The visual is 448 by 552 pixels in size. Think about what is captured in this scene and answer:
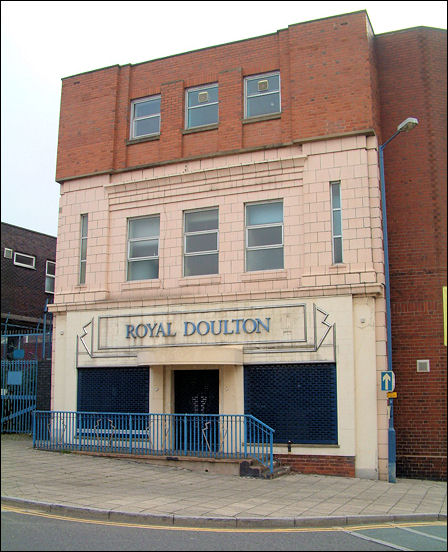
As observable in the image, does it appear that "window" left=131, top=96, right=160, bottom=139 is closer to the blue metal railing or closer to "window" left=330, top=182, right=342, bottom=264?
"window" left=330, top=182, right=342, bottom=264

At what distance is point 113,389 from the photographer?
55.6 feet

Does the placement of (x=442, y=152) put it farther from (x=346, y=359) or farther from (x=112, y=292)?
(x=112, y=292)

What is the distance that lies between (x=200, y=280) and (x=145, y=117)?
5511 mm

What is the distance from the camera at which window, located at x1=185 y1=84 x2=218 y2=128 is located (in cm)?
1745

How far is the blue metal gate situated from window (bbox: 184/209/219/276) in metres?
6.33

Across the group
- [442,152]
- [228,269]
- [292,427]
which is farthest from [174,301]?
[442,152]

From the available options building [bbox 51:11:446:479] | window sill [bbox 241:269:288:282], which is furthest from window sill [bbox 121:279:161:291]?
window sill [bbox 241:269:288:282]

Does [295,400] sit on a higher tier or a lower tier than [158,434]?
higher

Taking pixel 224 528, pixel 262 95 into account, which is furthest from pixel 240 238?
pixel 224 528

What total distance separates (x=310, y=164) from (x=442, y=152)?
325 cm

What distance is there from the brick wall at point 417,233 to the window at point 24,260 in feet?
56.0

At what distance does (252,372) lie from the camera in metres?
15.4

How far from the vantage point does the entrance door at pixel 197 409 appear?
48.3 feet

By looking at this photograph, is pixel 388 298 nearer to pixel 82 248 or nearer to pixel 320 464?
pixel 320 464
